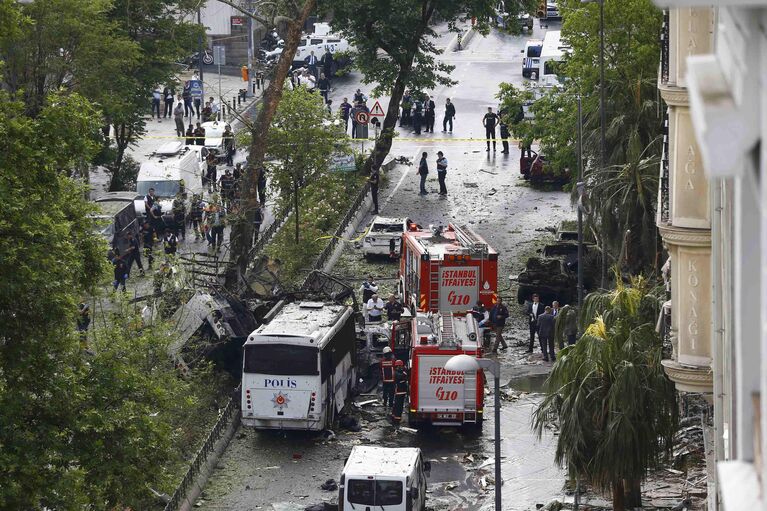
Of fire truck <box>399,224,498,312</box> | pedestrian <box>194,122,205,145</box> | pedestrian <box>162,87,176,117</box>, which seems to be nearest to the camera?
fire truck <box>399,224,498,312</box>

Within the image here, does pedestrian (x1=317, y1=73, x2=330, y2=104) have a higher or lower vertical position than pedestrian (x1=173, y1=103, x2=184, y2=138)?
higher

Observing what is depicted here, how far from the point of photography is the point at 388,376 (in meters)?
30.7

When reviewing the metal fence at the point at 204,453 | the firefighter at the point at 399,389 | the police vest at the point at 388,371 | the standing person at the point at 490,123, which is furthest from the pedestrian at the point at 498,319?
the standing person at the point at 490,123

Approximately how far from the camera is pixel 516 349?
36.2 m

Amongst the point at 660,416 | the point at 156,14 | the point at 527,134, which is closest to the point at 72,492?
the point at 660,416

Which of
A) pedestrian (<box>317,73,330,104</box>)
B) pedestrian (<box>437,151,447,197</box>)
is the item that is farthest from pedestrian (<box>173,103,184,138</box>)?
pedestrian (<box>437,151,447,197</box>)

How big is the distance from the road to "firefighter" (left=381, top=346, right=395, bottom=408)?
419 millimetres

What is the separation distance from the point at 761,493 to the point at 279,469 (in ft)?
79.2

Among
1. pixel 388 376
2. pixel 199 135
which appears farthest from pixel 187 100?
pixel 388 376

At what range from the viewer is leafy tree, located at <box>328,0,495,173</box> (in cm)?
4947

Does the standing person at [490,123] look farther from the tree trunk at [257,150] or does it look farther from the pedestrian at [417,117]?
the tree trunk at [257,150]

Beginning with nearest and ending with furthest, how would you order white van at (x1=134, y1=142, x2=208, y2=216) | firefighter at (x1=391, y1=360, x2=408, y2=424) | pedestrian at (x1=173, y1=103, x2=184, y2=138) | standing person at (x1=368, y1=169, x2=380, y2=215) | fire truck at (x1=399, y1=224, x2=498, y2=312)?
firefighter at (x1=391, y1=360, x2=408, y2=424), fire truck at (x1=399, y1=224, x2=498, y2=312), white van at (x1=134, y1=142, x2=208, y2=216), standing person at (x1=368, y1=169, x2=380, y2=215), pedestrian at (x1=173, y1=103, x2=184, y2=138)

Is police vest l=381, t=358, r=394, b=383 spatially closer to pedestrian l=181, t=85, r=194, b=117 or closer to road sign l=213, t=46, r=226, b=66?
pedestrian l=181, t=85, r=194, b=117

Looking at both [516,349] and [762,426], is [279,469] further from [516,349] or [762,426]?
[762,426]
